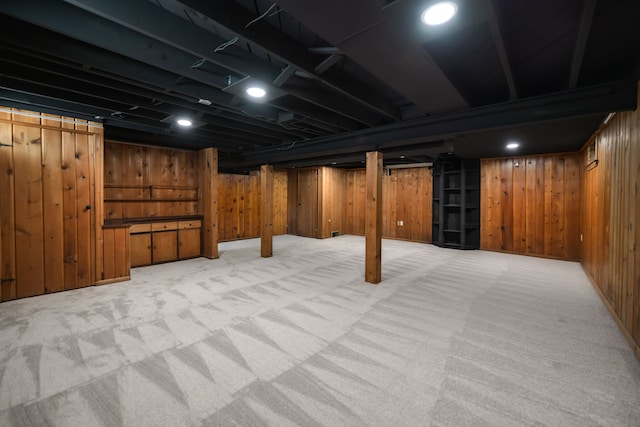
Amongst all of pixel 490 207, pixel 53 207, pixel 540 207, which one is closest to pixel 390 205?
pixel 490 207

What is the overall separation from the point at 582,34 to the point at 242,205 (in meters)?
7.14

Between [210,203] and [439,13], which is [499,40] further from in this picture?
[210,203]

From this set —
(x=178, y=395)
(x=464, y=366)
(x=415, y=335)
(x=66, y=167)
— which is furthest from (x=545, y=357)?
(x=66, y=167)

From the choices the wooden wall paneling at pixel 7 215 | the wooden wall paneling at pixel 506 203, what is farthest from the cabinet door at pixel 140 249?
the wooden wall paneling at pixel 506 203

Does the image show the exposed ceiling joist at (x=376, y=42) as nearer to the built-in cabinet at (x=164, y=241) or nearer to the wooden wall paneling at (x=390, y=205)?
the built-in cabinet at (x=164, y=241)

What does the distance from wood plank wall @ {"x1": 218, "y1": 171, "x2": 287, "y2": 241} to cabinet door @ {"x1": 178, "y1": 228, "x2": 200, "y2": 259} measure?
1.93m

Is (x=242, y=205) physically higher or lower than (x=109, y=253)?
higher

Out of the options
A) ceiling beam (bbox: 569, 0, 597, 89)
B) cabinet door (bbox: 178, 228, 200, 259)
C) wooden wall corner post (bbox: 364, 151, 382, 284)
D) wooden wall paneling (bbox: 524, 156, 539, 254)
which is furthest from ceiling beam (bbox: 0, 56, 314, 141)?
wooden wall paneling (bbox: 524, 156, 539, 254)

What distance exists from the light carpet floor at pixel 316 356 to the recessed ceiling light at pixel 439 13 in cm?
206

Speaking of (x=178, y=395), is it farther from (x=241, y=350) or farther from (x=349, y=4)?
(x=349, y=4)

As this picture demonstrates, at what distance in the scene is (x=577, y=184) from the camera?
4.73 m

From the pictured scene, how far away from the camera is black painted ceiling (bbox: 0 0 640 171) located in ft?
4.67

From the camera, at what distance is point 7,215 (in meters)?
2.88

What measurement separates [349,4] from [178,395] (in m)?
2.30
